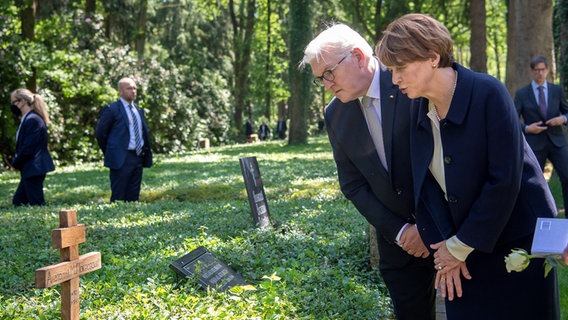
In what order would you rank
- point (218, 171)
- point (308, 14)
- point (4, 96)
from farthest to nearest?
point (308, 14) < point (4, 96) < point (218, 171)

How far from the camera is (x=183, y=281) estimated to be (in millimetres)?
5590

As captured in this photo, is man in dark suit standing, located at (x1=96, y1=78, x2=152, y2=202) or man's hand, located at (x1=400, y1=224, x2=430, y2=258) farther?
man in dark suit standing, located at (x1=96, y1=78, x2=152, y2=202)

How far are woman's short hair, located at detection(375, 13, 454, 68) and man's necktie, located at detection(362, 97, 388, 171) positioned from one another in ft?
2.47

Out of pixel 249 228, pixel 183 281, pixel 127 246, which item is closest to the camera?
pixel 183 281

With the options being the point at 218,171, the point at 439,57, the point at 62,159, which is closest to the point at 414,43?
the point at 439,57

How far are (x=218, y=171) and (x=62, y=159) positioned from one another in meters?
8.63

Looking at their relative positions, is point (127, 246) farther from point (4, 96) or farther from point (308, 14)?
point (308, 14)

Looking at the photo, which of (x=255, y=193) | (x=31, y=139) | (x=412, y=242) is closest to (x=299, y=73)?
(x=31, y=139)

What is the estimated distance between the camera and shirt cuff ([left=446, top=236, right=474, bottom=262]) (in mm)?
3061

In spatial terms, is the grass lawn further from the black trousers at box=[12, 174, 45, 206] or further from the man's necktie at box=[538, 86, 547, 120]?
the man's necktie at box=[538, 86, 547, 120]

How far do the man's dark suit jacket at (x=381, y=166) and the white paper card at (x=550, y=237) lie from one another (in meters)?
1.13

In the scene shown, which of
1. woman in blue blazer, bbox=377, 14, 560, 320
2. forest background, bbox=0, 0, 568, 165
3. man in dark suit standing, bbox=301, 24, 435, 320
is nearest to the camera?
woman in blue blazer, bbox=377, 14, 560, 320

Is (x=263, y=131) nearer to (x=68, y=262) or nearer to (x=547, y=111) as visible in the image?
(x=547, y=111)

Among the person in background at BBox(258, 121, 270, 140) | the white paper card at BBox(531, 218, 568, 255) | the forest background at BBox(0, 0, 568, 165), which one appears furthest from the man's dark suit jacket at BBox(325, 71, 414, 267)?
the person in background at BBox(258, 121, 270, 140)
